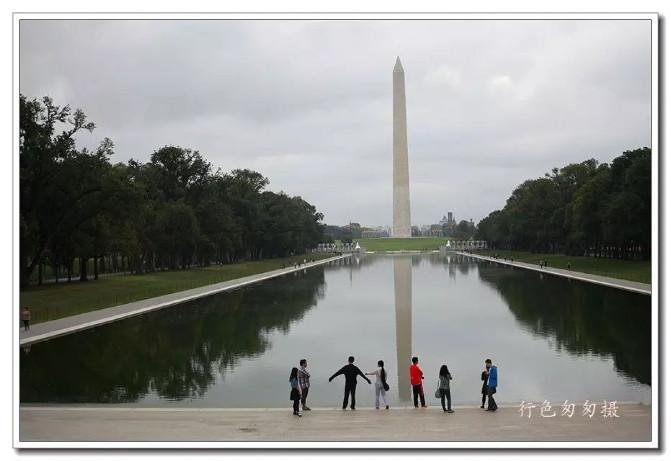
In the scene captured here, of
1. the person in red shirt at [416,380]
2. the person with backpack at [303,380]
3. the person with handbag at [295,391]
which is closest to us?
the person with handbag at [295,391]

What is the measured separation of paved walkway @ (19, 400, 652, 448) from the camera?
8.25 meters

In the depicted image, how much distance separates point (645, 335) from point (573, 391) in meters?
6.45

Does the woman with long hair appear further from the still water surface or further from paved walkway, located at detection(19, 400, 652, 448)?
the still water surface

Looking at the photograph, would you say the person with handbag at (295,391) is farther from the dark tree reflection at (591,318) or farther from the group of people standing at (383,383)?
the dark tree reflection at (591,318)

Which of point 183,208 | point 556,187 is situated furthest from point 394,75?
point 183,208

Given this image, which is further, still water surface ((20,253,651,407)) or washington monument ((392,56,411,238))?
washington monument ((392,56,411,238))

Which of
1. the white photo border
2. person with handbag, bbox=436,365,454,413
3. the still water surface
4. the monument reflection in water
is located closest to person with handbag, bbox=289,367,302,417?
the still water surface

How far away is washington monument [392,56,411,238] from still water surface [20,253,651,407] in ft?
153

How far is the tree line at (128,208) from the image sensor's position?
85.6 ft

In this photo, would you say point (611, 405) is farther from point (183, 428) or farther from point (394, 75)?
point (394, 75)

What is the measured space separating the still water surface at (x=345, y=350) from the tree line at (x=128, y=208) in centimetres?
702

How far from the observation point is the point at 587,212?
51.3 m
